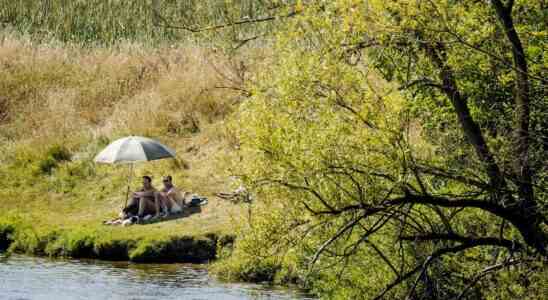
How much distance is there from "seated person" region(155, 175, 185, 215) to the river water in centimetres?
265

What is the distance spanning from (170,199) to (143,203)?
586 millimetres

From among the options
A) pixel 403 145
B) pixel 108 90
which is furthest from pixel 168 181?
pixel 403 145

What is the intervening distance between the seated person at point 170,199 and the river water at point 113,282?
8.70ft

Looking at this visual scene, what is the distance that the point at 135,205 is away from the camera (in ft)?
88.1

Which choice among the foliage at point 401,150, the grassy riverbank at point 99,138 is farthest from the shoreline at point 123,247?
the foliage at point 401,150

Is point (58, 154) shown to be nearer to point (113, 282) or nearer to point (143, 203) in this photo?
point (143, 203)

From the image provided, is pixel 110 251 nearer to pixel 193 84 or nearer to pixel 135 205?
pixel 135 205

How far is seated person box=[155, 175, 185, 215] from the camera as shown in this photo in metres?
26.7

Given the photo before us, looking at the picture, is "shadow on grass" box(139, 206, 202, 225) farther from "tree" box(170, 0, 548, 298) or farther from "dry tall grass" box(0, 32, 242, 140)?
"tree" box(170, 0, 548, 298)

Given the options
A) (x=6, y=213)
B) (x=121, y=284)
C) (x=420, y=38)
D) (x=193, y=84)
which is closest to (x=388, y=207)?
(x=420, y=38)

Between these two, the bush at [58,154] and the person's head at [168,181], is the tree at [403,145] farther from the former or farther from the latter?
the bush at [58,154]

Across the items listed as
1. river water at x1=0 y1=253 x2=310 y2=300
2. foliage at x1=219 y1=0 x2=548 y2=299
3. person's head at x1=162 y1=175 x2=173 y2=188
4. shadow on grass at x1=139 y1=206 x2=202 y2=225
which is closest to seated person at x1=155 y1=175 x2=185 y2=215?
person's head at x1=162 y1=175 x2=173 y2=188

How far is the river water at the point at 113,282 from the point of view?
2070 centimetres

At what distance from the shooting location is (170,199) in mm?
26734
